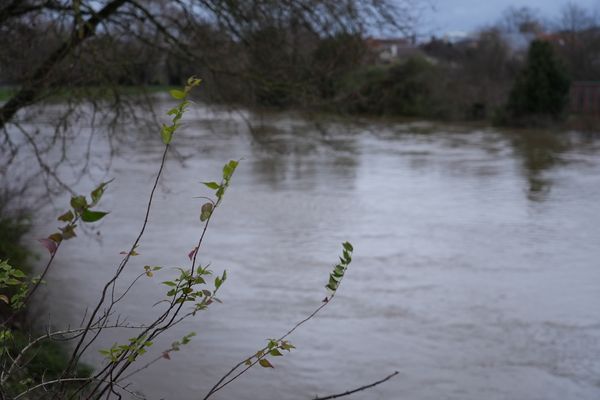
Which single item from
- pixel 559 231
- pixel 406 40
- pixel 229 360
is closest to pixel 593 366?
pixel 229 360

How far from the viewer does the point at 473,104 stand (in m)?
28.4

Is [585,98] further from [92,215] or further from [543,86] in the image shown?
[92,215]

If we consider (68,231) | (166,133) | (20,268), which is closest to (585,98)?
(20,268)

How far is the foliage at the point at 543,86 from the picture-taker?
24.3 metres

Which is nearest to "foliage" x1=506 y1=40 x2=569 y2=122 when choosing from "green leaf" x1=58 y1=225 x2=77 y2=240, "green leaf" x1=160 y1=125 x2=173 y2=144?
"green leaf" x1=160 y1=125 x2=173 y2=144

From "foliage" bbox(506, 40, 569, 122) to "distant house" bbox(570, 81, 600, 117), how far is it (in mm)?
3022

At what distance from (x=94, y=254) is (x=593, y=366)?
5400 mm

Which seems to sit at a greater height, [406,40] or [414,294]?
[406,40]

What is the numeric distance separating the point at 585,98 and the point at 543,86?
13.3 feet

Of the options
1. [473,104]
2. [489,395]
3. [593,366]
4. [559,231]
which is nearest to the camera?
[489,395]

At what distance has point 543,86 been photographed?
2430 cm

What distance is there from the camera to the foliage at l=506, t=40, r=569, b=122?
24312 millimetres

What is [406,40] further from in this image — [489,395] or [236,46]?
[489,395]

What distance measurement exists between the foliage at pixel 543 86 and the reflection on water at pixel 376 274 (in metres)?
8.89
